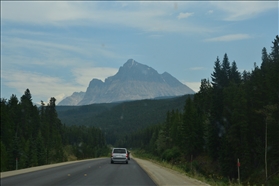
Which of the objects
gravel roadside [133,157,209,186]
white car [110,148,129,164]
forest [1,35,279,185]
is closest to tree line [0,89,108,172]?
forest [1,35,279,185]

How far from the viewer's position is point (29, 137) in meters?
97.5

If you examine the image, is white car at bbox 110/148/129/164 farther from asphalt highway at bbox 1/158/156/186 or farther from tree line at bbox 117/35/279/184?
asphalt highway at bbox 1/158/156/186

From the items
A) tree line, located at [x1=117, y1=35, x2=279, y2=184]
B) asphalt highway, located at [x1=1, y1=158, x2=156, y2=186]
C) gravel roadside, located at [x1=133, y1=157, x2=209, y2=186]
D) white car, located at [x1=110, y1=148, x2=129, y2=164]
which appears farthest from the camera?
tree line, located at [x1=117, y1=35, x2=279, y2=184]

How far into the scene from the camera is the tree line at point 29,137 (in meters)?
71.6

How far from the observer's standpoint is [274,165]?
50156mm

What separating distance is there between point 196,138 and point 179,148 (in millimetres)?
9267

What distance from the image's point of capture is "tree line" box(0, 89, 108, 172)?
71.6m

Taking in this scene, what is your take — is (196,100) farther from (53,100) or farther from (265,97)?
(53,100)

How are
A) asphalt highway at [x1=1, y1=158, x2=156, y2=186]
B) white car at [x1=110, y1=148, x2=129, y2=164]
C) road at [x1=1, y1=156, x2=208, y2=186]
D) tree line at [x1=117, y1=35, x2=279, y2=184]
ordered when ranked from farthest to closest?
tree line at [x1=117, y1=35, x2=279, y2=184] → white car at [x1=110, y1=148, x2=129, y2=164] → road at [x1=1, y1=156, x2=208, y2=186] → asphalt highway at [x1=1, y1=158, x2=156, y2=186]

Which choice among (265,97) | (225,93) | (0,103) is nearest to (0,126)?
(0,103)

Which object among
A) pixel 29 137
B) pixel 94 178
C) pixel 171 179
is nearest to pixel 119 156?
pixel 171 179

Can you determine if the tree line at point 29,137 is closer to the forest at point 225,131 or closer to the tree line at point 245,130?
the forest at point 225,131

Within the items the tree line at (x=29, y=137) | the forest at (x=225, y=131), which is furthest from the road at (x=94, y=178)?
the tree line at (x=29, y=137)

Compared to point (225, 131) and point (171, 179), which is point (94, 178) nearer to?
point (171, 179)
